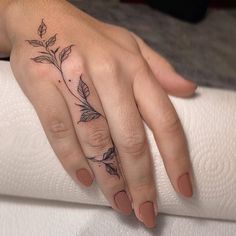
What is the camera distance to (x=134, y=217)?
669 millimetres

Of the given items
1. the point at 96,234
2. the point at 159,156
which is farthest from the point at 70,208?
the point at 159,156

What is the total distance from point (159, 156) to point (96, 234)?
168 millimetres

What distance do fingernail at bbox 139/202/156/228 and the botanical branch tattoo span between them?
0.20ft

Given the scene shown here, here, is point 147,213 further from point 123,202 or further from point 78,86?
point 78,86

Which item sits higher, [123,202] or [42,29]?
[42,29]

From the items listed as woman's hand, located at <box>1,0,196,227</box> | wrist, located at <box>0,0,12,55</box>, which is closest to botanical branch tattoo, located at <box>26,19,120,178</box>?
woman's hand, located at <box>1,0,196,227</box>

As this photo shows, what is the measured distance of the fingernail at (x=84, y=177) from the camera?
579 millimetres

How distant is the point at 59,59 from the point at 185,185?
0.81ft

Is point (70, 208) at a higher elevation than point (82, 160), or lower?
lower

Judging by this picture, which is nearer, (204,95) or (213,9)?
(204,95)

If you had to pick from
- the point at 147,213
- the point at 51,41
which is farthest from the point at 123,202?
the point at 51,41

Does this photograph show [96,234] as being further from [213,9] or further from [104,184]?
[213,9]

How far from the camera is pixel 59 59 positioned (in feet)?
1.89

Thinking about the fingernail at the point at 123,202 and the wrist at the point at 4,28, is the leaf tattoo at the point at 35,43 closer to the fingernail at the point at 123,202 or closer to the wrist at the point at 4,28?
the wrist at the point at 4,28
